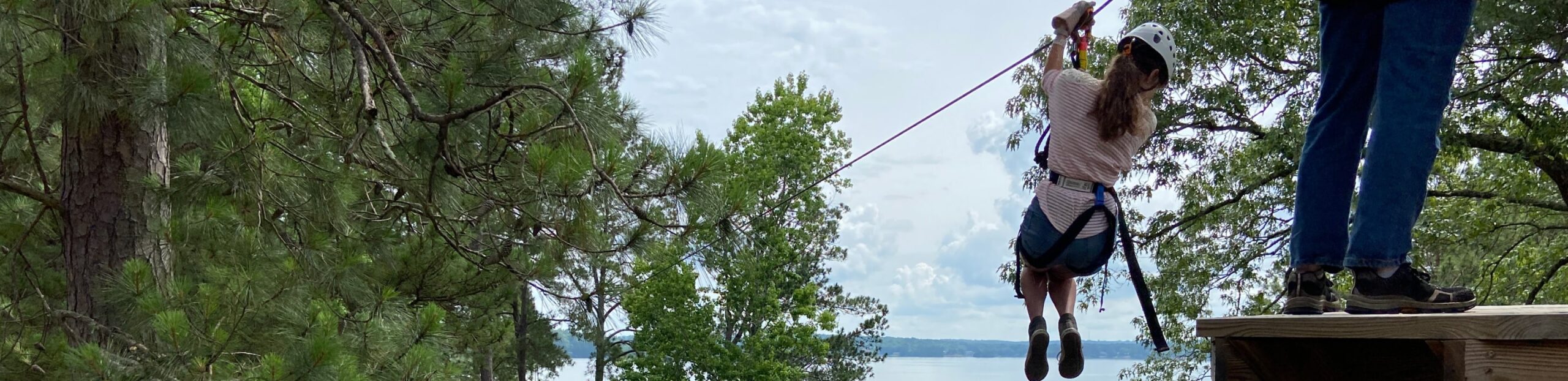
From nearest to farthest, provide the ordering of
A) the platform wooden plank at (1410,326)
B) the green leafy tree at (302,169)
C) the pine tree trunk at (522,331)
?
the platform wooden plank at (1410,326)
the green leafy tree at (302,169)
the pine tree trunk at (522,331)

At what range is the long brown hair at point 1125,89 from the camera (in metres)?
2.17

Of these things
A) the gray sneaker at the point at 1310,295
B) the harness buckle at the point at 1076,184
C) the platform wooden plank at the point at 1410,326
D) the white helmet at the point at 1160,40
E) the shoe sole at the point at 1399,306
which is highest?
the white helmet at the point at 1160,40

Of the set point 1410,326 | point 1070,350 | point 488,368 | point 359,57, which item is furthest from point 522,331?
point 1410,326

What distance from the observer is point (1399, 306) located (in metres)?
1.75

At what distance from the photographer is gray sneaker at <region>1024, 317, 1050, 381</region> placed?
223 cm

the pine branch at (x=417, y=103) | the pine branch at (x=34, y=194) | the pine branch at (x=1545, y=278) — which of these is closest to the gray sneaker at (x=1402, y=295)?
the pine branch at (x=417, y=103)

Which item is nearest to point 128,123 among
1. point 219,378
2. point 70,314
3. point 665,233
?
point 70,314

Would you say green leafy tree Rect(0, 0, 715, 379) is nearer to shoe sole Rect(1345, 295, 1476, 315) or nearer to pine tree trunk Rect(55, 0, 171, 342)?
pine tree trunk Rect(55, 0, 171, 342)

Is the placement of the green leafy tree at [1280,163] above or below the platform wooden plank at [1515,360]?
above

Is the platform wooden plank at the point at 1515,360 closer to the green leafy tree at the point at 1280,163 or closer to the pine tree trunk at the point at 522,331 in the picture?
the green leafy tree at the point at 1280,163

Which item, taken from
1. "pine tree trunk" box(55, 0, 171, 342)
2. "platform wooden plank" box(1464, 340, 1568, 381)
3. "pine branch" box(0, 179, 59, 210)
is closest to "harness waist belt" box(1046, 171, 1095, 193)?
"platform wooden plank" box(1464, 340, 1568, 381)

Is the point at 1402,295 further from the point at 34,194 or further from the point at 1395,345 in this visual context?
the point at 34,194

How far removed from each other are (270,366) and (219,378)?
39 cm

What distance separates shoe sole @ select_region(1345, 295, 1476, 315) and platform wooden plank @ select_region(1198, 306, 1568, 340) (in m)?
0.08
